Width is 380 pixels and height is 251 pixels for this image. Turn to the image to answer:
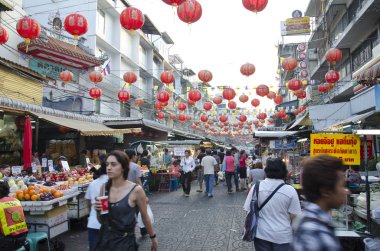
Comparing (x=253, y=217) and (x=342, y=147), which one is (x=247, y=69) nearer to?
(x=342, y=147)

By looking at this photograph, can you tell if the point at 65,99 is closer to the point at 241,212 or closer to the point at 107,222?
the point at 241,212

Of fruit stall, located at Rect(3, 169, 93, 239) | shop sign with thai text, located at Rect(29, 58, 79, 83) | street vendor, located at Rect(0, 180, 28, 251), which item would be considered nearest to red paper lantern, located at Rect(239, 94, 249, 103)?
shop sign with thai text, located at Rect(29, 58, 79, 83)

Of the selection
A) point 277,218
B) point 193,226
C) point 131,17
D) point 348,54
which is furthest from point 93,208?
point 348,54

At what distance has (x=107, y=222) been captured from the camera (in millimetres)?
3484

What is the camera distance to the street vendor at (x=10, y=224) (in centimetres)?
504

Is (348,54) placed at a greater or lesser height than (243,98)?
greater

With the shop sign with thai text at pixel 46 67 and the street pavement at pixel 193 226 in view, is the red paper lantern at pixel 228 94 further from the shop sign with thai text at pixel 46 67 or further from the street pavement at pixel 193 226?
the shop sign with thai text at pixel 46 67

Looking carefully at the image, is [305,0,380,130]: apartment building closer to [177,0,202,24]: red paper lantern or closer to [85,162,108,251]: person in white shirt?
[177,0,202,24]: red paper lantern

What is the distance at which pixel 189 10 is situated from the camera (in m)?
8.29

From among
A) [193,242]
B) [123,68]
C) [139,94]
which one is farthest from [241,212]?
[139,94]

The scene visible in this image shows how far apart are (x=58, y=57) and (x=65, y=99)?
12.5 feet

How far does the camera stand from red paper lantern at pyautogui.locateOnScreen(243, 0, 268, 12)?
26.2 ft

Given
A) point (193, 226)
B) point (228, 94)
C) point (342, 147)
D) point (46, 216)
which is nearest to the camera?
point (342, 147)

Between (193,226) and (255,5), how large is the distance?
17.8ft
